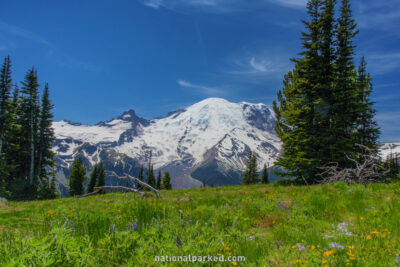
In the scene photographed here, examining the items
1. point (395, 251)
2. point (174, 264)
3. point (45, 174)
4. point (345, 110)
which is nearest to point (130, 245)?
point (174, 264)

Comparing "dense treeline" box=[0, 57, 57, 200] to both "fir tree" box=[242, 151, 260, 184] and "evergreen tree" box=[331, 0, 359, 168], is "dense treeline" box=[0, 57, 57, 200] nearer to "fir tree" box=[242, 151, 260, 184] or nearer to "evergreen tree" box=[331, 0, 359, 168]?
"evergreen tree" box=[331, 0, 359, 168]

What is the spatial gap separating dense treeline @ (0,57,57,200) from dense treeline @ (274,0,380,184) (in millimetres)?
35804

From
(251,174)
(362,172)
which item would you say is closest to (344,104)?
(362,172)

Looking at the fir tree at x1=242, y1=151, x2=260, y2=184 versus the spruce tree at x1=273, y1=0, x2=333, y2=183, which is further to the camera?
the fir tree at x1=242, y1=151, x2=260, y2=184

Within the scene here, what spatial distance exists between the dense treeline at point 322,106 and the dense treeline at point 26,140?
3580 cm

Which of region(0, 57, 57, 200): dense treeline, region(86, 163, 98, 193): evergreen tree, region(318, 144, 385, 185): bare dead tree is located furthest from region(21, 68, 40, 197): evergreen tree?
region(318, 144, 385, 185): bare dead tree

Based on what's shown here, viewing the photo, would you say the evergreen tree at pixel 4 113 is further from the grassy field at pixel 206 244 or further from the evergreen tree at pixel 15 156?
the grassy field at pixel 206 244

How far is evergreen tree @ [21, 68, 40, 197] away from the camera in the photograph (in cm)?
3381

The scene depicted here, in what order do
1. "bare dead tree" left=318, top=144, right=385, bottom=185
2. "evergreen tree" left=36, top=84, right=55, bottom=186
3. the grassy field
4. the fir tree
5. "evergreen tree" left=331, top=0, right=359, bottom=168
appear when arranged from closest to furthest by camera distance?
the grassy field
"bare dead tree" left=318, top=144, right=385, bottom=185
"evergreen tree" left=331, top=0, right=359, bottom=168
"evergreen tree" left=36, top=84, right=55, bottom=186
the fir tree

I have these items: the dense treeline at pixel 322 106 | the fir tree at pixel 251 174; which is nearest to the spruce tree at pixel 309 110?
the dense treeline at pixel 322 106

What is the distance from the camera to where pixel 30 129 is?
34750 mm

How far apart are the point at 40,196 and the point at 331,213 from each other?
40.9 meters

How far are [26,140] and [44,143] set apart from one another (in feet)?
8.73

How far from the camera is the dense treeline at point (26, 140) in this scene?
3031 centimetres
